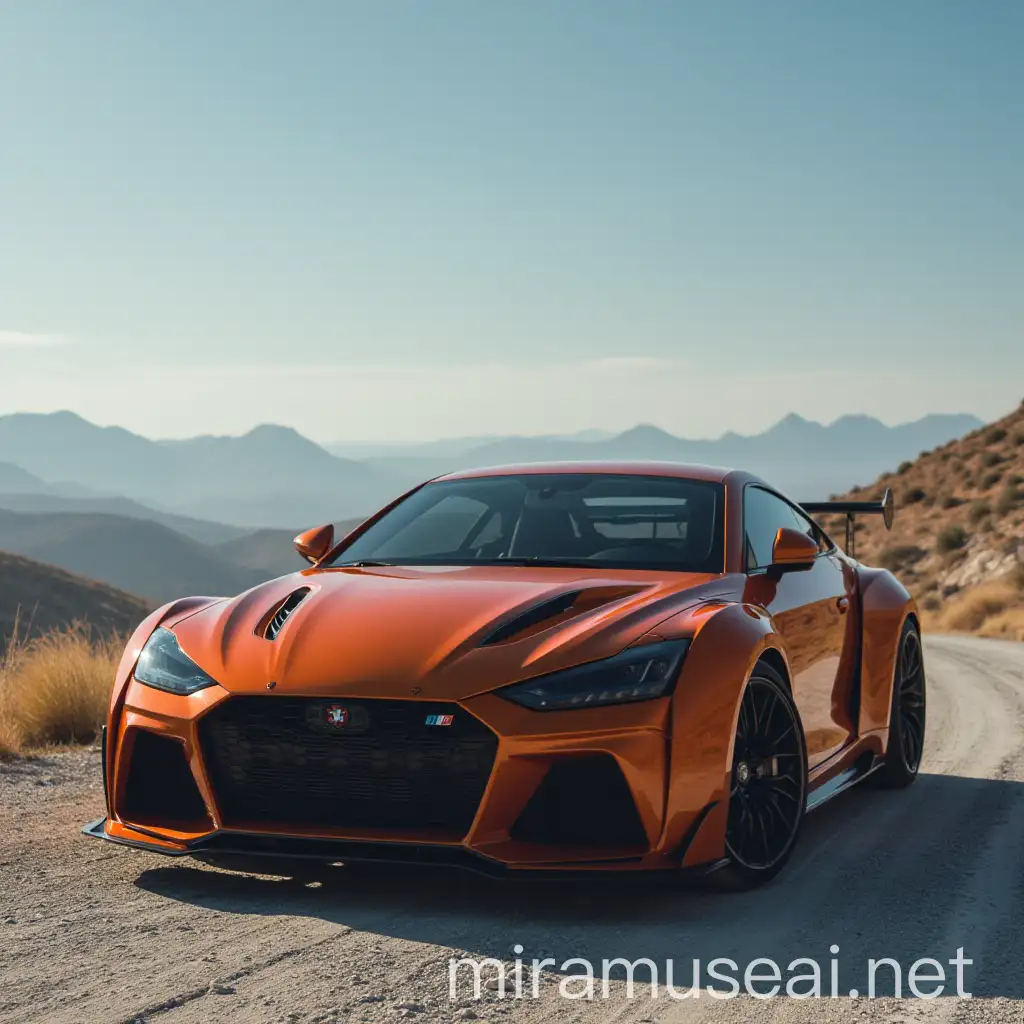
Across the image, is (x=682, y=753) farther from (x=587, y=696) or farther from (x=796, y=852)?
(x=796, y=852)

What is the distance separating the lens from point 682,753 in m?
4.13

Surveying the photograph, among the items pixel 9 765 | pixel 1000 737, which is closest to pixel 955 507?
pixel 1000 737

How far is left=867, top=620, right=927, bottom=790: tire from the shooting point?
6.64m

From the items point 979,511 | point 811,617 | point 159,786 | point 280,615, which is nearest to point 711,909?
point 811,617

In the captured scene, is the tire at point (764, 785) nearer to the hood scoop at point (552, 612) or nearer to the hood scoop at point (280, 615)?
the hood scoop at point (552, 612)

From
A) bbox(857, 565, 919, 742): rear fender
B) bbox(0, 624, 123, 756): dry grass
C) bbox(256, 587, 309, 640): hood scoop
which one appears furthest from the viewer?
bbox(0, 624, 123, 756): dry grass

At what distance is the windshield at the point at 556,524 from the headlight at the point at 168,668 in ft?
3.49

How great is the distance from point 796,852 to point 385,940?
79.6 inches

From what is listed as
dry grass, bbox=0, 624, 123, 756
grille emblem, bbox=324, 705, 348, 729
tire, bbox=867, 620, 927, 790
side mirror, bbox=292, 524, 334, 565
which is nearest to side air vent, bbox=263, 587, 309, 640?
grille emblem, bbox=324, 705, 348, 729

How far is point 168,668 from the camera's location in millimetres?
4613

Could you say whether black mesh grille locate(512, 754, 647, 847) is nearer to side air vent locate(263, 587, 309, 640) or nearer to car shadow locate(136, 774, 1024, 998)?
car shadow locate(136, 774, 1024, 998)

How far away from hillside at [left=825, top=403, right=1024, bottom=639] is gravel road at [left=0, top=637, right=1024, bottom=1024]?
64.9 ft

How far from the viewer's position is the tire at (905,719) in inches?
261

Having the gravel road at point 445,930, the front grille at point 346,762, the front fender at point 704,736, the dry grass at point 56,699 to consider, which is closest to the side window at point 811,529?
the gravel road at point 445,930
